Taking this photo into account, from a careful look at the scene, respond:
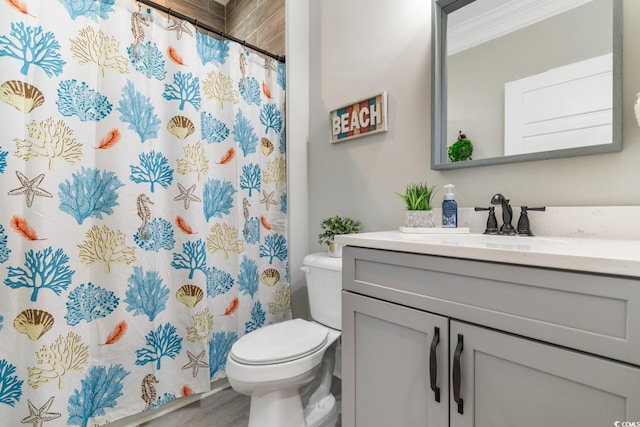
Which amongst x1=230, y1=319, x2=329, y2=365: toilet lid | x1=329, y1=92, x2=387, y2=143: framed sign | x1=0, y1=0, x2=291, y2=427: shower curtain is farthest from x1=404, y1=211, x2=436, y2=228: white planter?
x1=0, y1=0, x2=291, y2=427: shower curtain

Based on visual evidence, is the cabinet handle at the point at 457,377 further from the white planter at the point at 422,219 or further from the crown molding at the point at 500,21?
the crown molding at the point at 500,21

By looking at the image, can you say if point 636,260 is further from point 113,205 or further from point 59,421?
point 59,421

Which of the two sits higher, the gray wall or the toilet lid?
the gray wall

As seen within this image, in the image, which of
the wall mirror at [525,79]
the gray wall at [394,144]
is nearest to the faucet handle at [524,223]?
the gray wall at [394,144]

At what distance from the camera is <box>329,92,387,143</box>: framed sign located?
58.7 inches

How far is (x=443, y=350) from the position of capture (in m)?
0.73

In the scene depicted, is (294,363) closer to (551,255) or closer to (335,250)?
(335,250)

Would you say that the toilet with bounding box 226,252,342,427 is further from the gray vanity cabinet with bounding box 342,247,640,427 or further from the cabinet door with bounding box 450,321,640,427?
the cabinet door with bounding box 450,321,640,427

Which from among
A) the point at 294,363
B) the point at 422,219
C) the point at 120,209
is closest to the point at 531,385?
the point at 422,219

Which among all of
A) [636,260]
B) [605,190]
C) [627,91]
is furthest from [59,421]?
[627,91]

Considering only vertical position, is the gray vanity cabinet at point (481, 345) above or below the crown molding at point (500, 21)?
below

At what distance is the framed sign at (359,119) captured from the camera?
149 cm

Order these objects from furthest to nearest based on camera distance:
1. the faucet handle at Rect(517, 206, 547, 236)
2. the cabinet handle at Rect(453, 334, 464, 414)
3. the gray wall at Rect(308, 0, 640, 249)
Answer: the faucet handle at Rect(517, 206, 547, 236), the gray wall at Rect(308, 0, 640, 249), the cabinet handle at Rect(453, 334, 464, 414)

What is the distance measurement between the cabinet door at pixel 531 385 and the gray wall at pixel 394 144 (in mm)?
553
